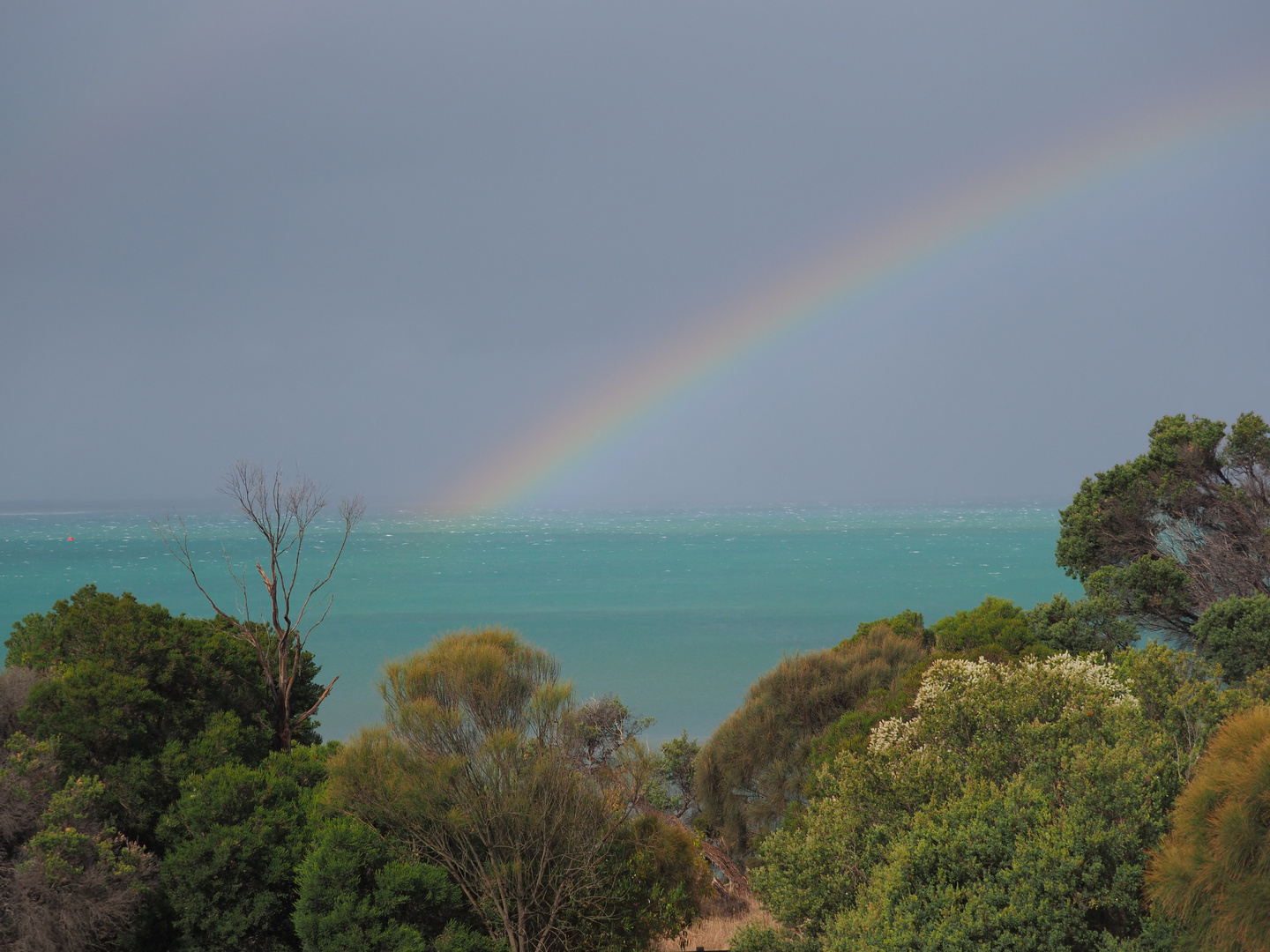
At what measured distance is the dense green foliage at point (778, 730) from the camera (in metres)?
21.5

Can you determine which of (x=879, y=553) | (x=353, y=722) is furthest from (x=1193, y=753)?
(x=879, y=553)

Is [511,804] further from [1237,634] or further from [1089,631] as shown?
[1089,631]

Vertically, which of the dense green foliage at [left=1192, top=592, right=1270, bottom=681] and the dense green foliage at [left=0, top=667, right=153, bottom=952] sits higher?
the dense green foliage at [left=1192, top=592, right=1270, bottom=681]

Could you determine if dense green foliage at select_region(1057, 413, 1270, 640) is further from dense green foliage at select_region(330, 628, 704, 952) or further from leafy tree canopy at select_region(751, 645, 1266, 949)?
dense green foliage at select_region(330, 628, 704, 952)

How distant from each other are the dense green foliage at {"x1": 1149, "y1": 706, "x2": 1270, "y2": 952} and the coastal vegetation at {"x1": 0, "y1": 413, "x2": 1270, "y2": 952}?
0.02 metres

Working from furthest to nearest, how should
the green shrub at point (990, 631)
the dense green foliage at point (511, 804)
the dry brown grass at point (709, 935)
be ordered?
the green shrub at point (990, 631) < the dry brown grass at point (709, 935) < the dense green foliage at point (511, 804)

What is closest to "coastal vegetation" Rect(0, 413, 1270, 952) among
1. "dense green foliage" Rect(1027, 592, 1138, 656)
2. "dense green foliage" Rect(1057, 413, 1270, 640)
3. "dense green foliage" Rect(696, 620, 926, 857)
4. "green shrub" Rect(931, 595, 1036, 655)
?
"green shrub" Rect(931, 595, 1036, 655)

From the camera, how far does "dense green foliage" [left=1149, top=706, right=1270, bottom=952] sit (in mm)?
5645

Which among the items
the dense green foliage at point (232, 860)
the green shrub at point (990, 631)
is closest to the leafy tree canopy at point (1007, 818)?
the dense green foliage at point (232, 860)

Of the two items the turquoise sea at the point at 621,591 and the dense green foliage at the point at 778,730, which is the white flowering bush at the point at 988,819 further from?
the turquoise sea at the point at 621,591

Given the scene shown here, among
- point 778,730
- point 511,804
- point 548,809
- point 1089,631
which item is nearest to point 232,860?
point 511,804

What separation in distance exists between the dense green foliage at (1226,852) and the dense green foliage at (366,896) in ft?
29.9

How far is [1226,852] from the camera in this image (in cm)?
584

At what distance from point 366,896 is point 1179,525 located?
2188cm
